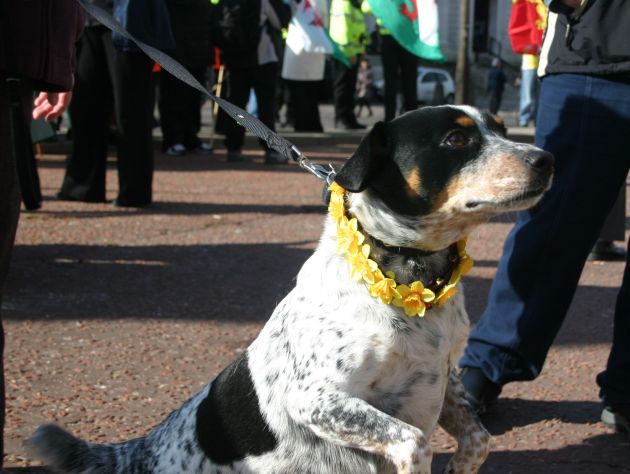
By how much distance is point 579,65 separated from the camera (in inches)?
154

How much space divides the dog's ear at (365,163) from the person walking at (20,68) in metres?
0.96

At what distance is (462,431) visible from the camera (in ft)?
10.5

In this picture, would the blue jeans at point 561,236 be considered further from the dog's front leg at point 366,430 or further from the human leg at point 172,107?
the human leg at point 172,107

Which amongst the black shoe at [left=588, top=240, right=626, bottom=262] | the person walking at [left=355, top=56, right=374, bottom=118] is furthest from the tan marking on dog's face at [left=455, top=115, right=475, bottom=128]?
the person walking at [left=355, top=56, right=374, bottom=118]

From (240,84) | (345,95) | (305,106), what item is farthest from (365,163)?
(345,95)

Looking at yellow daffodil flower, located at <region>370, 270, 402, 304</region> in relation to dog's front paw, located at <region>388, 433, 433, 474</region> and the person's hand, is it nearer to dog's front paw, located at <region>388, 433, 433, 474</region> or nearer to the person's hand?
dog's front paw, located at <region>388, 433, 433, 474</region>

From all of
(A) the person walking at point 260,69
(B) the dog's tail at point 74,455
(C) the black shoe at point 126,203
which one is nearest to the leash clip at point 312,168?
(B) the dog's tail at point 74,455

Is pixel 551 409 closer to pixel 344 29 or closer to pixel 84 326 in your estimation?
pixel 84 326

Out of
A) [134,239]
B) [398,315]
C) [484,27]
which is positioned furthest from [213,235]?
[484,27]

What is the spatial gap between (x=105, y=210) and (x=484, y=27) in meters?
40.1

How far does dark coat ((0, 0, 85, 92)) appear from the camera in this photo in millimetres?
3020

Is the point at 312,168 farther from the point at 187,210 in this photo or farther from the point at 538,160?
the point at 187,210

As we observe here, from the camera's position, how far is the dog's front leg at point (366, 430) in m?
2.78

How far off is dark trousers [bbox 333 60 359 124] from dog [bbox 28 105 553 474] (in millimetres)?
14053
